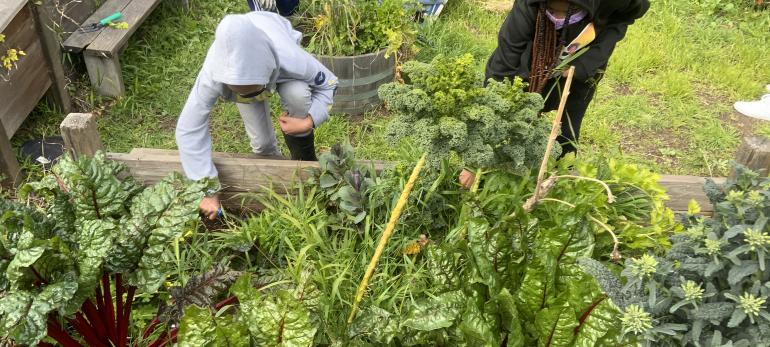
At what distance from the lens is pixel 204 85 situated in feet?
8.03

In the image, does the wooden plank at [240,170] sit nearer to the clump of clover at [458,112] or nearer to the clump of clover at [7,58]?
the clump of clover at [458,112]

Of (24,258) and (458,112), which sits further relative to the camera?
(458,112)

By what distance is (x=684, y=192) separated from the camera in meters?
2.32

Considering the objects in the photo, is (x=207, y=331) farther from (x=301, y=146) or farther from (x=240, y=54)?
(x=301, y=146)

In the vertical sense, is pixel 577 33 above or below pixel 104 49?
above

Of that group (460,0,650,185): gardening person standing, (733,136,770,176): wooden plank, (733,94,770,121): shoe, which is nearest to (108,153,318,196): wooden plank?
(460,0,650,185): gardening person standing

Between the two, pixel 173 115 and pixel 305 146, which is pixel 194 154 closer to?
pixel 305 146

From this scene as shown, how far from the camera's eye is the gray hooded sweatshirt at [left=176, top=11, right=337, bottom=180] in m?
2.21

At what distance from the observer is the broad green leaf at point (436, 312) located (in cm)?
156

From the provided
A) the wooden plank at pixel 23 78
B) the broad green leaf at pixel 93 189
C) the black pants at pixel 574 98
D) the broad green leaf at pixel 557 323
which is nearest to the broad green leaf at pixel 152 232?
the broad green leaf at pixel 93 189

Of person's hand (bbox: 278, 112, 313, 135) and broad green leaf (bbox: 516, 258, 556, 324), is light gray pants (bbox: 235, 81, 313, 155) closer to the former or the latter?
person's hand (bbox: 278, 112, 313, 135)

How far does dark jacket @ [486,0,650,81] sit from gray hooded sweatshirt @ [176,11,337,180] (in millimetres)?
865

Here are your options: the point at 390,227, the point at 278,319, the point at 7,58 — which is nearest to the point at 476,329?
the point at 390,227

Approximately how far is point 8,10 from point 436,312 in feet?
9.50
